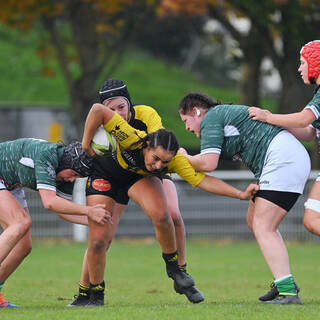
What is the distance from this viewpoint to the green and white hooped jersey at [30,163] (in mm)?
8312

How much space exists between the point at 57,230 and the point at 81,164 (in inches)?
481

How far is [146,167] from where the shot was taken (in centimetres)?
819

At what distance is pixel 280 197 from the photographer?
8062 millimetres

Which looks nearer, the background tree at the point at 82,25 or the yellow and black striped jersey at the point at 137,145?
the yellow and black striped jersey at the point at 137,145

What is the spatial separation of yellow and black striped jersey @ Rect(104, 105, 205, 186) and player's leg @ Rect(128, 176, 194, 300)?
0.66 feet

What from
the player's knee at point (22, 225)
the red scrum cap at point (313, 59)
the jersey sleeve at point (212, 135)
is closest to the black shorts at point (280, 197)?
the jersey sleeve at point (212, 135)

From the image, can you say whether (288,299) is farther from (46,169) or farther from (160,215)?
(46,169)

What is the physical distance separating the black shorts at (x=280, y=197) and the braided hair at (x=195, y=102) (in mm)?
1020

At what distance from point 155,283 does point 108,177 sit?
12.6 ft

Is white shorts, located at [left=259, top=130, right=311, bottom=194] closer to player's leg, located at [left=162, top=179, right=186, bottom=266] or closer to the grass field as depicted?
the grass field

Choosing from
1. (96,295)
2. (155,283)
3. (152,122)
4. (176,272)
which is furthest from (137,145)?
(155,283)

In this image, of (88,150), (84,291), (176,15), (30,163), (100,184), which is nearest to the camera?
(88,150)

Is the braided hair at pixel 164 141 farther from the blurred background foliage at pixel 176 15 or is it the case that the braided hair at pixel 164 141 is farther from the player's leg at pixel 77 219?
the blurred background foliage at pixel 176 15

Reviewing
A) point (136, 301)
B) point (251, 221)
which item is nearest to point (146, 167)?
point (251, 221)
